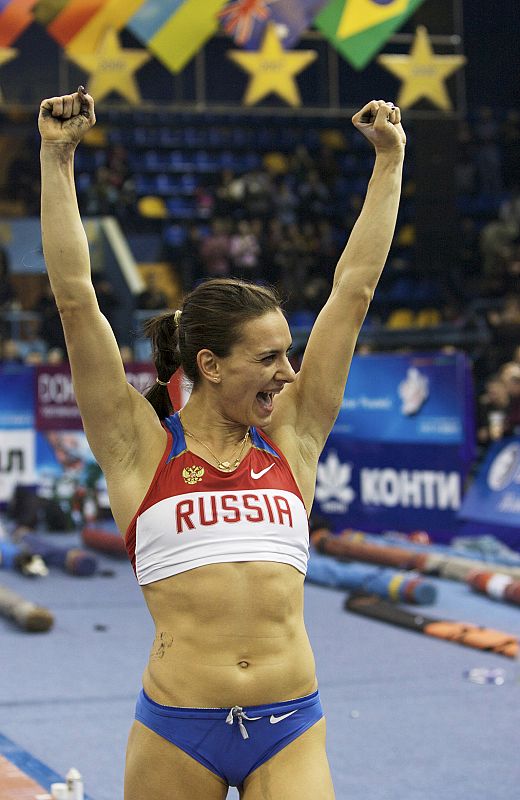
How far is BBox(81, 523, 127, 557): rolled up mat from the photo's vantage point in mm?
11312

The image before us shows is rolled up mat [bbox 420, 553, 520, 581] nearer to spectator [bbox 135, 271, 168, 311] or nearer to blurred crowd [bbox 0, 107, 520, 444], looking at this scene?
blurred crowd [bbox 0, 107, 520, 444]

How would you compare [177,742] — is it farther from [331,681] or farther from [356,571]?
A: [356,571]

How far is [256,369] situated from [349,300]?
337 mm

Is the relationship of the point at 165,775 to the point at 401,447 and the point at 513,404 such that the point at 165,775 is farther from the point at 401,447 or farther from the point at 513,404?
the point at 401,447

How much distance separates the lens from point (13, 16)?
11922mm

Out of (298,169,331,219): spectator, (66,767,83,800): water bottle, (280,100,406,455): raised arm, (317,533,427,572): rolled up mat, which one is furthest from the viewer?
(298,169,331,219): spectator

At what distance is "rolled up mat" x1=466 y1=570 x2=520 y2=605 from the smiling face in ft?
20.8

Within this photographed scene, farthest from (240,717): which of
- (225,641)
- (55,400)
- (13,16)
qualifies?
(13,16)

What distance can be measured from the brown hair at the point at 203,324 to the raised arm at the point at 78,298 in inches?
7.6

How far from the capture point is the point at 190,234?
20.0 meters

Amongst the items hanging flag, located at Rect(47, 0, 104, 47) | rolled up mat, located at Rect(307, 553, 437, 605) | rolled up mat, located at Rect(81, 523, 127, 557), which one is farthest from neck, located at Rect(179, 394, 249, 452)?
hanging flag, located at Rect(47, 0, 104, 47)

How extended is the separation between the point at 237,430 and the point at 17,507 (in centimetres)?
1022

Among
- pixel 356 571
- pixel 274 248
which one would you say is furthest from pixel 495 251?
pixel 356 571

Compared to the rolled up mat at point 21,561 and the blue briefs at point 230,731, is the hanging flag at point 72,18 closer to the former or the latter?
the rolled up mat at point 21,561
